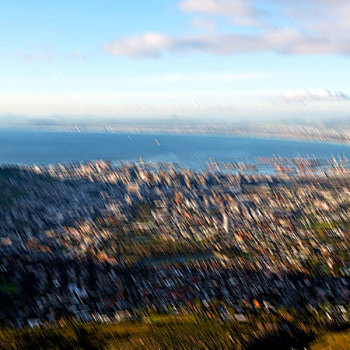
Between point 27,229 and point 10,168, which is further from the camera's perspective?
point 10,168

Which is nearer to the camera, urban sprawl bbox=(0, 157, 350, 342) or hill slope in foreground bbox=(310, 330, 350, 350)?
hill slope in foreground bbox=(310, 330, 350, 350)

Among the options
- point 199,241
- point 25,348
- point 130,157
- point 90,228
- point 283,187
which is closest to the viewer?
point 25,348

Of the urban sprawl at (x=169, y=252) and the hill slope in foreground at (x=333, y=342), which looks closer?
the hill slope in foreground at (x=333, y=342)

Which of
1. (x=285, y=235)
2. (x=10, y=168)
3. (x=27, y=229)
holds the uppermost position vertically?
(x=10, y=168)

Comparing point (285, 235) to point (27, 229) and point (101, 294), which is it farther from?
point (27, 229)

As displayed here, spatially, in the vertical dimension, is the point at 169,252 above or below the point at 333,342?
below

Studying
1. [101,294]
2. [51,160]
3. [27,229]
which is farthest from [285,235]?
[51,160]

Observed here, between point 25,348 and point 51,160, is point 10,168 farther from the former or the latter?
point 25,348

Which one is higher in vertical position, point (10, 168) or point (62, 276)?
point (10, 168)

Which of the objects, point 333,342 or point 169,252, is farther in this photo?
point 169,252

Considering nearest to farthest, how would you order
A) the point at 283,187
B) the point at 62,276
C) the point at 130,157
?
1. the point at 62,276
2. the point at 283,187
3. the point at 130,157
